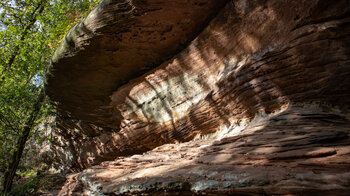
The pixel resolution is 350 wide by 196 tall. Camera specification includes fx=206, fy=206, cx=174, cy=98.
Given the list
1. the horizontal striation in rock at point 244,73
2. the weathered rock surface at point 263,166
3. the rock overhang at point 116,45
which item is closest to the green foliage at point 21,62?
the rock overhang at point 116,45

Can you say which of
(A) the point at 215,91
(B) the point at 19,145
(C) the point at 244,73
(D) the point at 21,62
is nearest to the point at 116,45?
(A) the point at 215,91

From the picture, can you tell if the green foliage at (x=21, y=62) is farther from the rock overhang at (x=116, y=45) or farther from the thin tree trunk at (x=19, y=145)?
the rock overhang at (x=116, y=45)

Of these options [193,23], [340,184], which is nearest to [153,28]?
[193,23]

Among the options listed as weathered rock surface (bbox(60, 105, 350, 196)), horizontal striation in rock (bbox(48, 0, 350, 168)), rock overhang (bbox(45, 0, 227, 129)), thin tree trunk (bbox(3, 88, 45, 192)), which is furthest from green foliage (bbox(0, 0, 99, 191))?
weathered rock surface (bbox(60, 105, 350, 196))

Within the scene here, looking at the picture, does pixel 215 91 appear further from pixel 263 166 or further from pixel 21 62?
pixel 21 62

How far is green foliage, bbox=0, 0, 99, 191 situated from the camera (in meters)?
10.2

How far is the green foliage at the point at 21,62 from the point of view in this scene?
10227 mm

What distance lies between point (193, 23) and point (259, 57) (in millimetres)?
2460

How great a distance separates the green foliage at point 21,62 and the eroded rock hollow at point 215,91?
2.95 meters

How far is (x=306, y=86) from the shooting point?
14.3ft

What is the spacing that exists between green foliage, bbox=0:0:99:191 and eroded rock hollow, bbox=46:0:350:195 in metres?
2.95

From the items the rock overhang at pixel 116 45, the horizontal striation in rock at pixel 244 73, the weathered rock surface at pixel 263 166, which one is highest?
Answer: the rock overhang at pixel 116 45

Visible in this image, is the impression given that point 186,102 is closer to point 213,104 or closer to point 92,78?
point 213,104

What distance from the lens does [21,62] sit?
11023mm
